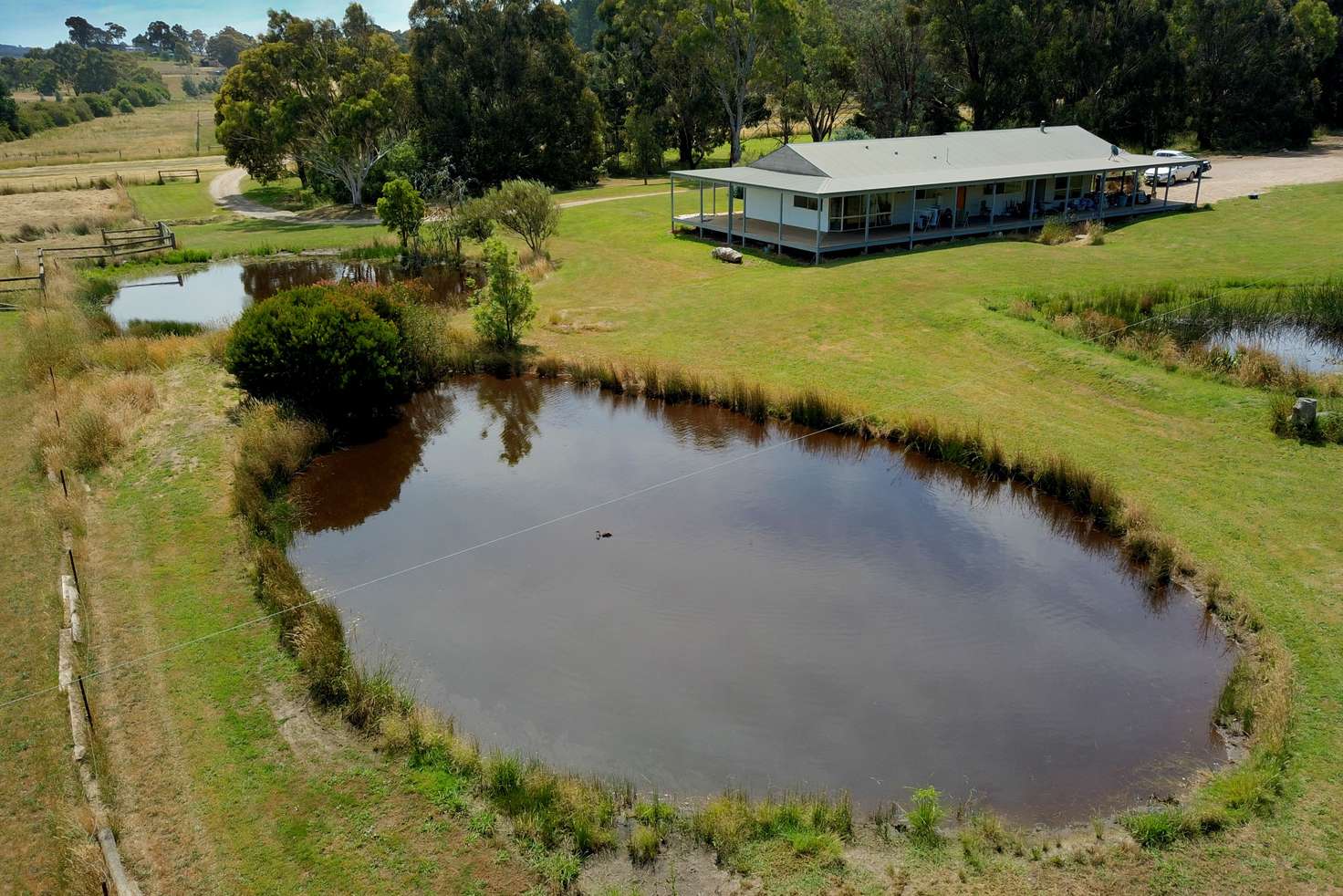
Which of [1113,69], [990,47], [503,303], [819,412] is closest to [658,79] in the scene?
[990,47]

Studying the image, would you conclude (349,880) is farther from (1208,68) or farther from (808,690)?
(1208,68)

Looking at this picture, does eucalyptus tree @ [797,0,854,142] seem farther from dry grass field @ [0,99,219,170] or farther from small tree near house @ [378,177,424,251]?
dry grass field @ [0,99,219,170]

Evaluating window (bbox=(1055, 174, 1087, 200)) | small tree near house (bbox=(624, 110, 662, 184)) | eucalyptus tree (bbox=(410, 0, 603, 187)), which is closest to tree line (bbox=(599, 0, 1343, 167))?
small tree near house (bbox=(624, 110, 662, 184))

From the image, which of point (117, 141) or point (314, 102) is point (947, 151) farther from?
point (117, 141)

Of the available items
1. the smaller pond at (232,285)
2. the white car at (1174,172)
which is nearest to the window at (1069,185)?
the white car at (1174,172)

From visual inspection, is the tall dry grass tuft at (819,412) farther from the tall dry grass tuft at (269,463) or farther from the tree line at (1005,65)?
the tree line at (1005,65)

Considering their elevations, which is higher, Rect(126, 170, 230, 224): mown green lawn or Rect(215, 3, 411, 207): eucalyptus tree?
Rect(215, 3, 411, 207): eucalyptus tree
